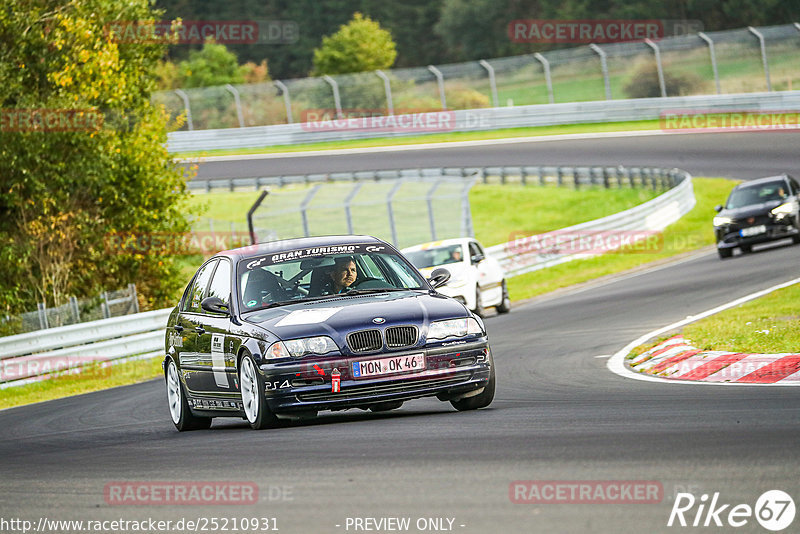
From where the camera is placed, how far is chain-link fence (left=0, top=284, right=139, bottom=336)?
19.9 meters

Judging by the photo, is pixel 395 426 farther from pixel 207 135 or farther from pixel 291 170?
pixel 207 135

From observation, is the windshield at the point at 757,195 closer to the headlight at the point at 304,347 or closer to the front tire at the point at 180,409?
the front tire at the point at 180,409

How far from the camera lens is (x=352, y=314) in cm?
899

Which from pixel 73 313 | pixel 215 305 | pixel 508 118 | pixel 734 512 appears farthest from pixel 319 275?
pixel 508 118

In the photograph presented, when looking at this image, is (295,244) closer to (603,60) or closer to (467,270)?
(467,270)

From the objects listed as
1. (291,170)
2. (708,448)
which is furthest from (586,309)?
(291,170)

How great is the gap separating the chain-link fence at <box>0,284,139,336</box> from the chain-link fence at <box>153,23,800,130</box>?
25703mm

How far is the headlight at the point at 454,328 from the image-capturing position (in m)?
9.01

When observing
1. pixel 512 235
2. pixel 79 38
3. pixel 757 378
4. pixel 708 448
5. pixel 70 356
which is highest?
pixel 79 38

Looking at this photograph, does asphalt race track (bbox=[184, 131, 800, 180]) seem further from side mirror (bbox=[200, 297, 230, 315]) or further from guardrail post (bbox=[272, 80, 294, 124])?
side mirror (bbox=[200, 297, 230, 315])

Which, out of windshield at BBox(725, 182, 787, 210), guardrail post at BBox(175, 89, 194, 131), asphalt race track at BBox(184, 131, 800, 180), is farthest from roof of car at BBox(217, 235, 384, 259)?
guardrail post at BBox(175, 89, 194, 131)

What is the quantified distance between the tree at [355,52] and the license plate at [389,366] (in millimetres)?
70837

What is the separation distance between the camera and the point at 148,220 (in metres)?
25.4

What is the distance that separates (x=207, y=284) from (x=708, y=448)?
17.9 ft
